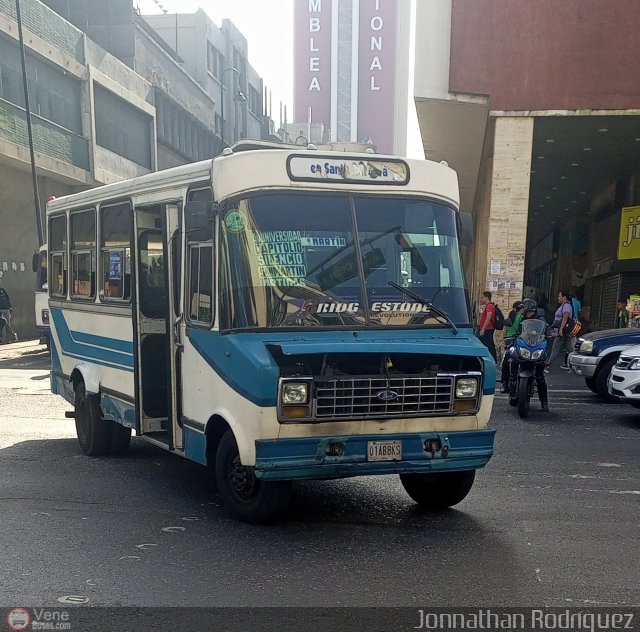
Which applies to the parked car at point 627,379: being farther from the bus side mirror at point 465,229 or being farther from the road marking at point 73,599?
the road marking at point 73,599

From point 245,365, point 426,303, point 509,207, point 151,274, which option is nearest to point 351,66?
point 509,207

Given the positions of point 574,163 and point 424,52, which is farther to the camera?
point 574,163

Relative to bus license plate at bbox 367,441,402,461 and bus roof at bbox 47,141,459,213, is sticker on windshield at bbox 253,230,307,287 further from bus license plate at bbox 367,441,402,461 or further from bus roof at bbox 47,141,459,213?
bus license plate at bbox 367,441,402,461

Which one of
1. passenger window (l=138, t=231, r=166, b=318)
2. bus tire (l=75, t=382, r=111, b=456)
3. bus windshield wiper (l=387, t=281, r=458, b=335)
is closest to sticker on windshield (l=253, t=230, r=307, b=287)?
bus windshield wiper (l=387, t=281, r=458, b=335)

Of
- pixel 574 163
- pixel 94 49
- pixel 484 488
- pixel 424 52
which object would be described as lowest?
pixel 484 488

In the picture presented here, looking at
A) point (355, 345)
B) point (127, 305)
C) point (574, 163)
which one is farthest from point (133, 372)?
point (574, 163)

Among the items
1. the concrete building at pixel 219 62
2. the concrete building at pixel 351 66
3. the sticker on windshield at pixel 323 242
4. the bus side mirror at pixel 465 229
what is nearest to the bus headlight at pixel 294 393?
the sticker on windshield at pixel 323 242

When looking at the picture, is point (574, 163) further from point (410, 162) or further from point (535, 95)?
point (410, 162)

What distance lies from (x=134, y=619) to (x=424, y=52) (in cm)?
2008

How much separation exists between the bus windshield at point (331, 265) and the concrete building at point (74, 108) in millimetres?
21707

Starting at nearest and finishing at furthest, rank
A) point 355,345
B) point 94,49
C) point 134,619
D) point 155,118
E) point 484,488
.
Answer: point 134,619 < point 355,345 < point 484,488 < point 94,49 < point 155,118

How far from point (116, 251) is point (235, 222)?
2450 mm

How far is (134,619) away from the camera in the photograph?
14.7 feet

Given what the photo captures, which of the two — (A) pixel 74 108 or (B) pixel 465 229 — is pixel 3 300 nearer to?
(A) pixel 74 108
